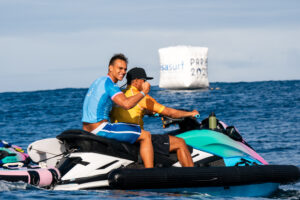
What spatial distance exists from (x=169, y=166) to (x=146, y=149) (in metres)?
0.49

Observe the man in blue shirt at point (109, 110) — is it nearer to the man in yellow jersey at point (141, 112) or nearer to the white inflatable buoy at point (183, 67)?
the man in yellow jersey at point (141, 112)

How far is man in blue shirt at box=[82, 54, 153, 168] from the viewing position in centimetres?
613

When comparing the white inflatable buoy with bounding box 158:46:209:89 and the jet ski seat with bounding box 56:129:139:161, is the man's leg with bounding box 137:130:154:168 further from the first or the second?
the white inflatable buoy with bounding box 158:46:209:89

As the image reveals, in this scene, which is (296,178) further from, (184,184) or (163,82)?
Answer: (163,82)

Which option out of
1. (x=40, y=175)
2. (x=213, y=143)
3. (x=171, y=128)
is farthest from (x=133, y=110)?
(x=171, y=128)

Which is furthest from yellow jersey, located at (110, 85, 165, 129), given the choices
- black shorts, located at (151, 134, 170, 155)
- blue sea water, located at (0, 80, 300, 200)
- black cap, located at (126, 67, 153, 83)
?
blue sea water, located at (0, 80, 300, 200)

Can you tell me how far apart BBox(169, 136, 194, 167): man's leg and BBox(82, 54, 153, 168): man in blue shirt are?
346 mm

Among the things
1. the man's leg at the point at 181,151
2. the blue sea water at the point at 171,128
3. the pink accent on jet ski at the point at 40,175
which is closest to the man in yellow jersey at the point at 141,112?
the man's leg at the point at 181,151

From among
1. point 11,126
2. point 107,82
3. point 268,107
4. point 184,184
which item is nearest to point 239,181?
point 184,184

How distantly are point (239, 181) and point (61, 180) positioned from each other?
2149 millimetres

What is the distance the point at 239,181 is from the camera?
6391mm

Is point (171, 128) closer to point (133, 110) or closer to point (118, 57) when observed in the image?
point (133, 110)

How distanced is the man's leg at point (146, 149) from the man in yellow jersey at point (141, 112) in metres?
0.21

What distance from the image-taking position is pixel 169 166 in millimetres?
6570
